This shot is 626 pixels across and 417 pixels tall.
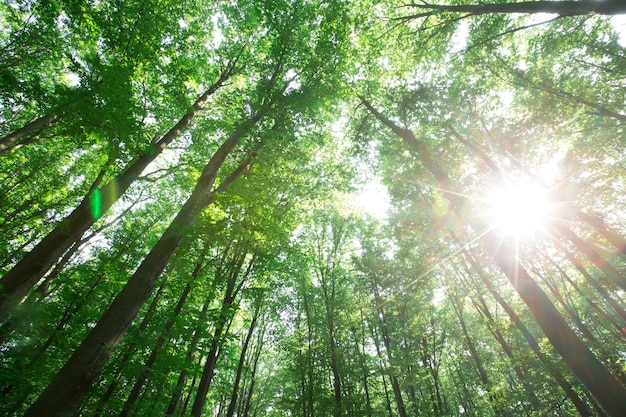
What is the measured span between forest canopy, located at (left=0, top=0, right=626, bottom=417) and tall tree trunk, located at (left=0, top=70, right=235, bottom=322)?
1.7 inches

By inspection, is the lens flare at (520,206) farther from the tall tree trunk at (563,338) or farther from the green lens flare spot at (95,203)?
the green lens flare spot at (95,203)

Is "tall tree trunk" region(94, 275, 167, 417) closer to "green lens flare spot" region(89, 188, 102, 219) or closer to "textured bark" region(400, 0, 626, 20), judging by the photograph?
"green lens flare spot" region(89, 188, 102, 219)

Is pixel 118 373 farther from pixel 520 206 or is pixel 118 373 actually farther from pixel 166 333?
pixel 520 206

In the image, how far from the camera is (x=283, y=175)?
960cm

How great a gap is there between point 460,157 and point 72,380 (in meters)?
14.6

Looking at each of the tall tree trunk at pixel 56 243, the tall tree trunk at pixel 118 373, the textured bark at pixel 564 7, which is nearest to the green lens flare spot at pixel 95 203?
the tall tree trunk at pixel 56 243

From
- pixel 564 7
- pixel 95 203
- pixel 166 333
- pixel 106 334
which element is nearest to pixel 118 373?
pixel 166 333

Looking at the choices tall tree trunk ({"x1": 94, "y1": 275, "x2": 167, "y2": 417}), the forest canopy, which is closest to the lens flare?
the forest canopy

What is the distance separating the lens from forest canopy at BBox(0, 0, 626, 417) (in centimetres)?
512

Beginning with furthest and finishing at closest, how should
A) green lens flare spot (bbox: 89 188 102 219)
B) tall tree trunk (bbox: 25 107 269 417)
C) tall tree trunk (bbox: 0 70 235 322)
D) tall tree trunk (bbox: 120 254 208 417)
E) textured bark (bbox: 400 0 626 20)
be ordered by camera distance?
green lens flare spot (bbox: 89 188 102 219), tall tree trunk (bbox: 0 70 235 322), tall tree trunk (bbox: 120 254 208 417), textured bark (bbox: 400 0 626 20), tall tree trunk (bbox: 25 107 269 417)

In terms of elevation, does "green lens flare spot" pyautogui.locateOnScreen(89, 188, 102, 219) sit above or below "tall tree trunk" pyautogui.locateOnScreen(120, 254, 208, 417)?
above

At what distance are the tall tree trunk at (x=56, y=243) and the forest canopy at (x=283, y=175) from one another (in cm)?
4

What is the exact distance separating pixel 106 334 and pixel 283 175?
22.5 feet

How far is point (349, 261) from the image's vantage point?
63.8ft
